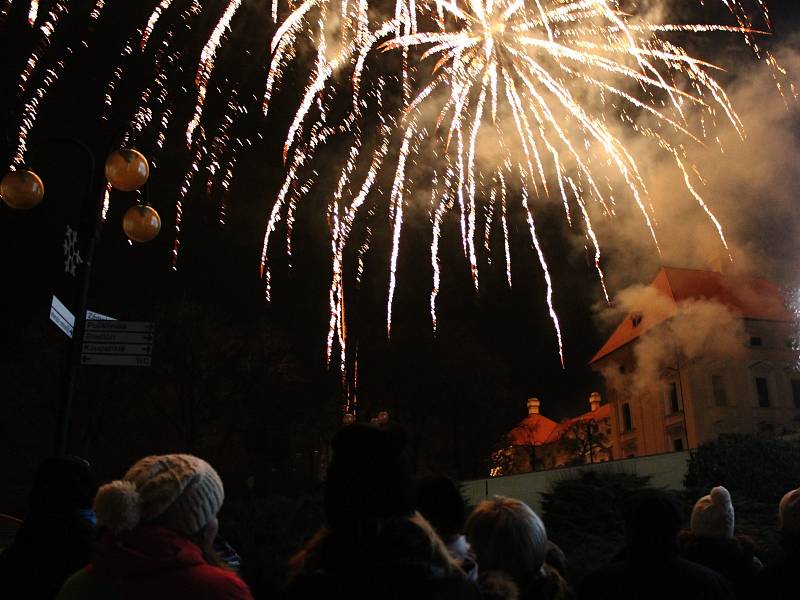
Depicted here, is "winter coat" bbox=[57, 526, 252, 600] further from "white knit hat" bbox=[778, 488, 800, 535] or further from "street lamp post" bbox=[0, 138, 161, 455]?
"street lamp post" bbox=[0, 138, 161, 455]

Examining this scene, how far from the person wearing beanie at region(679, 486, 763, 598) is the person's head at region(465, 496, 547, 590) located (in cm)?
168

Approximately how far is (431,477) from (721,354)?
54565mm

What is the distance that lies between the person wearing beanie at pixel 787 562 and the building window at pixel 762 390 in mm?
53688

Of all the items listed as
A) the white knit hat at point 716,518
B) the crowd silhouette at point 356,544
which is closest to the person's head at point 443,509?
the crowd silhouette at point 356,544

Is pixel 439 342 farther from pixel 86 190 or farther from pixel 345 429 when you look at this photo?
Answer: pixel 345 429

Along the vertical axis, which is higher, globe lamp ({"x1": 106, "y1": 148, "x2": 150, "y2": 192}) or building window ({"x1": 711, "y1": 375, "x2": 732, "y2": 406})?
building window ({"x1": 711, "y1": 375, "x2": 732, "y2": 406})

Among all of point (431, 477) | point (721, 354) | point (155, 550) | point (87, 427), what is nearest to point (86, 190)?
point (431, 477)

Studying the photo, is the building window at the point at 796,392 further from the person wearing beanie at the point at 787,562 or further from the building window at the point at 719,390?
the person wearing beanie at the point at 787,562

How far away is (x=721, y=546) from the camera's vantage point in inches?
201

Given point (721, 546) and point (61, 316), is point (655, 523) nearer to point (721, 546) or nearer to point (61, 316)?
point (721, 546)

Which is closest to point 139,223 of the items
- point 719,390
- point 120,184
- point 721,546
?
point 120,184

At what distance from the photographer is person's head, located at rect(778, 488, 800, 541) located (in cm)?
438

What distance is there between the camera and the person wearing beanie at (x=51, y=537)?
364 cm

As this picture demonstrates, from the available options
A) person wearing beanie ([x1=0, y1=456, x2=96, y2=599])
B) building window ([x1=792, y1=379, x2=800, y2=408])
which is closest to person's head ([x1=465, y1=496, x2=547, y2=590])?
person wearing beanie ([x1=0, y1=456, x2=96, y2=599])
